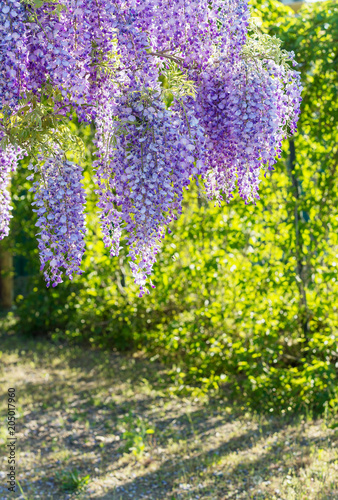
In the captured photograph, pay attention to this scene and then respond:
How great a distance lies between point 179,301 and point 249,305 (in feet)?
3.63

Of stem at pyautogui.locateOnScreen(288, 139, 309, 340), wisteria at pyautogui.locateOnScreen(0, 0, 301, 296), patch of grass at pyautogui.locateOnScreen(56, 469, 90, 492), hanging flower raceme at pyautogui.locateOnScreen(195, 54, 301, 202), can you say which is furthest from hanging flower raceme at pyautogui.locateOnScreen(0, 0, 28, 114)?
stem at pyautogui.locateOnScreen(288, 139, 309, 340)

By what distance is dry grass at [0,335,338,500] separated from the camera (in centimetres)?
339

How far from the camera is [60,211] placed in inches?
93.7

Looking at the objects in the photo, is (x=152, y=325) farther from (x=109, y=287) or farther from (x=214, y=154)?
(x=214, y=154)

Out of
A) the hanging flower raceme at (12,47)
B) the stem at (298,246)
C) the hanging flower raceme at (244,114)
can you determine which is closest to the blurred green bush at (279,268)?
the stem at (298,246)

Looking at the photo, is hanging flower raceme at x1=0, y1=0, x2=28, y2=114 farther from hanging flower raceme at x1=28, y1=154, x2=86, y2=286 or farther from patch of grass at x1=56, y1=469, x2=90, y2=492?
patch of grass at x1=56, y1=469, x2=90, y2=492

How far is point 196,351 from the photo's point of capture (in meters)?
4.70

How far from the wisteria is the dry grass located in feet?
5.76

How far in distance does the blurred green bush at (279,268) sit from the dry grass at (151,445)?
0.26 m

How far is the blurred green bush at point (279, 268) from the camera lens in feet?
13.8

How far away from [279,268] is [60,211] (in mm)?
2450

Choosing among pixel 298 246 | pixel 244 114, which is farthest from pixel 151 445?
pixel 244 114

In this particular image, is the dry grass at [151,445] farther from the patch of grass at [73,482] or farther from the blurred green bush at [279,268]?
the blurred green bush at [279,268]

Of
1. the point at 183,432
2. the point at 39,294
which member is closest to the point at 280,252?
the point at 183,432
